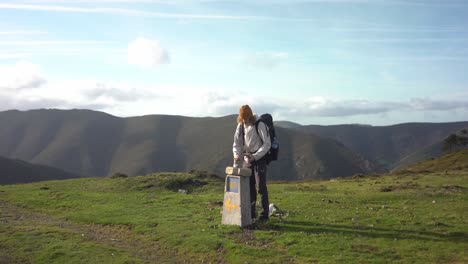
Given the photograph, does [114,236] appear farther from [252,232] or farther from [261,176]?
[261,176]

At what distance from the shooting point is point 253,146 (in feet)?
49.7

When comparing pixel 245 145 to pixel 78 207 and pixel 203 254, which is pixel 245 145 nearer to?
pixel 203 254

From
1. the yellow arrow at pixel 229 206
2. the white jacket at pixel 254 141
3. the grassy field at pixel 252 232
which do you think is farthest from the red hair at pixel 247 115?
the grassy field at pixel 252 232

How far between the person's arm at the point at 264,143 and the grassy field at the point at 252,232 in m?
2.55

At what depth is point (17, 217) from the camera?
68.2 ft

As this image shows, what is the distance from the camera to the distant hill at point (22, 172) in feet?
524

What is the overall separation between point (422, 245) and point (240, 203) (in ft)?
19.2

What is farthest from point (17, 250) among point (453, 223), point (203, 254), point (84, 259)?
point (453, 223)

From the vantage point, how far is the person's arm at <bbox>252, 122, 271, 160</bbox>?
14.8m

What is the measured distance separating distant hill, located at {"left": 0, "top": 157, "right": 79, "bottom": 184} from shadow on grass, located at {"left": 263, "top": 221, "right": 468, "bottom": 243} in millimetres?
163008

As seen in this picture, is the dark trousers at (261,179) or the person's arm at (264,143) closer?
the person's arm at (264,143)

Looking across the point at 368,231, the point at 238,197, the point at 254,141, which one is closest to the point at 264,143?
the point at 254,141

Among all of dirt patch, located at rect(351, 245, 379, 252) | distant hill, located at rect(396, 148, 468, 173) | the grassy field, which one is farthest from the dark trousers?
distant hill, located at rect(396, 148, 468, 173)

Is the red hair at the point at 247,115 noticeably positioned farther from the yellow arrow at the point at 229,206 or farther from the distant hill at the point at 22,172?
the distant hill at the point at 22,172
